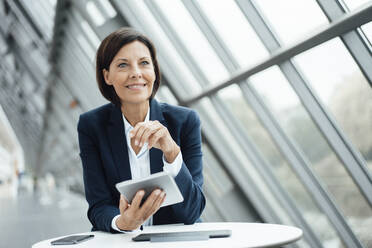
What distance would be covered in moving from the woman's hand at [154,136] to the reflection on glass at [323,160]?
170 centimetres

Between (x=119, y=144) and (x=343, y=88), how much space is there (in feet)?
Answer: 5.42

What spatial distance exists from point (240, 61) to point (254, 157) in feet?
3.69

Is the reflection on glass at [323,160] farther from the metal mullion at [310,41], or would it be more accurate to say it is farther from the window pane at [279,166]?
the window pane at [279,166]

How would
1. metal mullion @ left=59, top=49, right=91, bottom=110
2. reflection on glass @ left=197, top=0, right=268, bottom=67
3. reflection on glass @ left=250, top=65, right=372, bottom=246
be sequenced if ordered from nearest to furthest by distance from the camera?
reflection on glass @ left=250, top=65, right=372, bottom=246 < reflection on glass @ left=197, top=0, right=268, bottom=67 < metal mullion @ left=59, top=49, right=91, bottom=110

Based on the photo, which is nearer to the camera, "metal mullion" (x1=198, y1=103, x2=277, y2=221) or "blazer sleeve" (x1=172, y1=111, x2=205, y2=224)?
"blazer sleeve" (x1=172, y1=111, x2=205, y2=224)

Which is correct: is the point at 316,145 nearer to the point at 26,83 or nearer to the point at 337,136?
the point at 337,136

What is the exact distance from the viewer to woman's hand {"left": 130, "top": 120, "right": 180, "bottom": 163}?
1701 mm

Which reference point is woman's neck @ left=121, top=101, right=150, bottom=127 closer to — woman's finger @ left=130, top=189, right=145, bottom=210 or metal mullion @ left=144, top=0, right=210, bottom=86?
woman's finger @ left=130, top=189, right=145, bottom=210

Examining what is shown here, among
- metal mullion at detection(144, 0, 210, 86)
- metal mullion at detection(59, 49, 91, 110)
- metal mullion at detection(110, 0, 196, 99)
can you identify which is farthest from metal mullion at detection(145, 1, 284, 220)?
metal mullion at detection(59, 49, 91, 110)

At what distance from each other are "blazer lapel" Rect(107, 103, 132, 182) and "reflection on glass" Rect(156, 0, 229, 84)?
8.30 ft

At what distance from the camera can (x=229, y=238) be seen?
164 cm

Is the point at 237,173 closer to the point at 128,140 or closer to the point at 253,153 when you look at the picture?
the point at 253,153

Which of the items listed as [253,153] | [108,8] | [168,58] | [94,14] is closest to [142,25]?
[168,58]

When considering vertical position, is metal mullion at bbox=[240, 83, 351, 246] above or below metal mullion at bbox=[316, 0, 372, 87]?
below
